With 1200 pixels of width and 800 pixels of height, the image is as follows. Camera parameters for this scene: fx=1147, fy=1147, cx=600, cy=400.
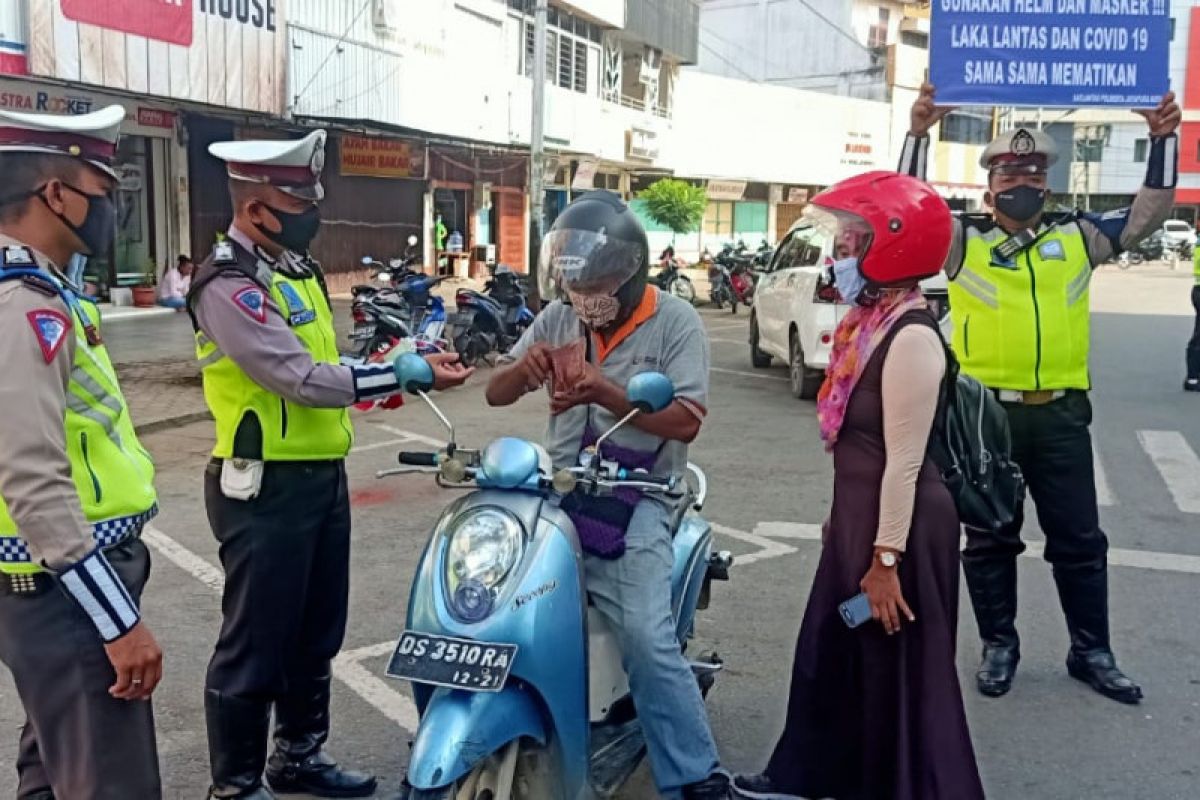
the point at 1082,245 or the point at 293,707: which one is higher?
the point at 1082,245

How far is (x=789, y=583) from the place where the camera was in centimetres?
562

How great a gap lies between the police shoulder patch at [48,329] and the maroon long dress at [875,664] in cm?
199

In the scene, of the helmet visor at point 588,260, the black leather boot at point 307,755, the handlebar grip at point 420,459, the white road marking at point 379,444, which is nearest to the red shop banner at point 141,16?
the white road marking at point 379,444

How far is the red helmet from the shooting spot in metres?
3.04

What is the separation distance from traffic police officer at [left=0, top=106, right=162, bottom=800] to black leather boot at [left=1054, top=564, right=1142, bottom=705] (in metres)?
3.43

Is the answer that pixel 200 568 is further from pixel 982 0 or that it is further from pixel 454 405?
pixel 982 0

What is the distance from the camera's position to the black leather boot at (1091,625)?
14.4 feet

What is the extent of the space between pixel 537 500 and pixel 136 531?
0.92 metres

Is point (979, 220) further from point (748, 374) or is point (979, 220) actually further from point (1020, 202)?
point (748, 374)

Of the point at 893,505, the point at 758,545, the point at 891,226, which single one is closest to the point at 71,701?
the point at 893,505

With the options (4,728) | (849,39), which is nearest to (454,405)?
(4,728)

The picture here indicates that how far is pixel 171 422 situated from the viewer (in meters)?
9.16

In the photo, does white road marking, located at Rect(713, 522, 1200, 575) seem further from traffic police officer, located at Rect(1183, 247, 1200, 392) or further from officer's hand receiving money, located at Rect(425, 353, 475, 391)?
traffic police officer, located at Rect(1183, 247, 1200, 392)

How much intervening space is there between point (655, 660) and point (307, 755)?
1310mm
